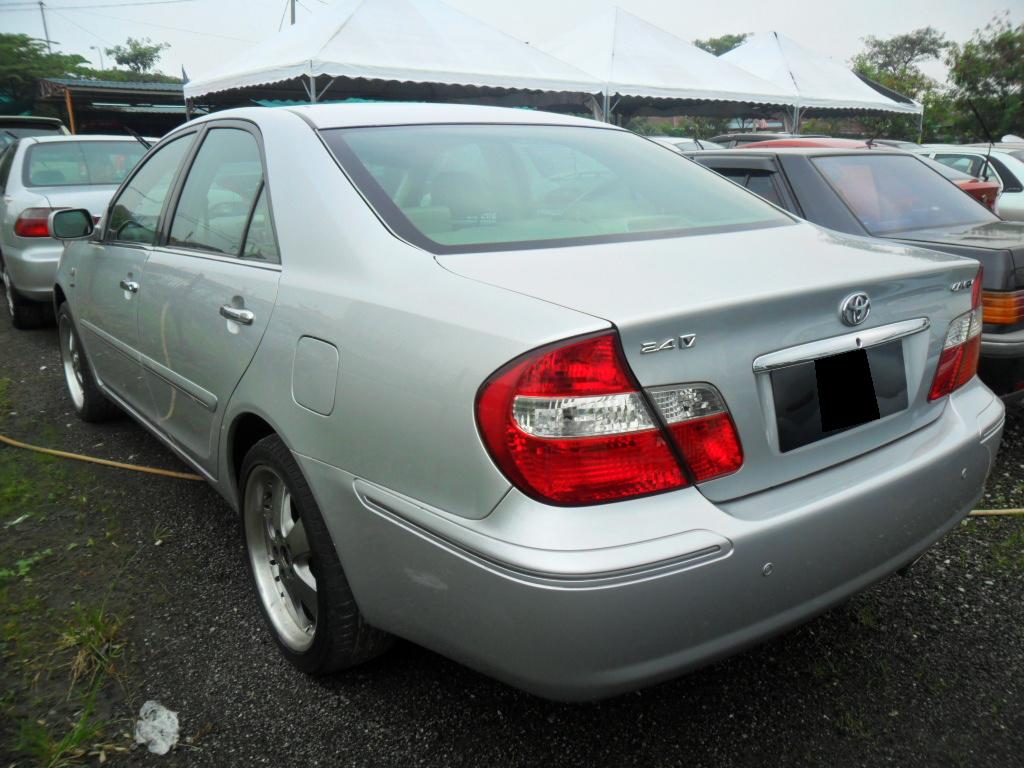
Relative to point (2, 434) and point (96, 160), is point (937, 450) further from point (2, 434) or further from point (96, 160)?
point (96, 160)

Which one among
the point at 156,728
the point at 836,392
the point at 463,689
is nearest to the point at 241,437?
the point at 156,728

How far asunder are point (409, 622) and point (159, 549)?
64.5 inches

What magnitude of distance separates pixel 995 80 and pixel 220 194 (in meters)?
27.8

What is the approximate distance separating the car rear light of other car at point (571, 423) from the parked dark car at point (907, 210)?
2.53 metres

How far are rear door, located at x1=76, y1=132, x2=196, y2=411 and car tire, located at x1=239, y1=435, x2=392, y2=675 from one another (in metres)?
1.05

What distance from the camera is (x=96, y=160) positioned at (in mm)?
6969

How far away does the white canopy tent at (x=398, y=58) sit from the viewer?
1082 centimetres

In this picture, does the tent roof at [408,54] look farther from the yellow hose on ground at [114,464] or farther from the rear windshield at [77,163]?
the yellow hose on ground at [114,464]

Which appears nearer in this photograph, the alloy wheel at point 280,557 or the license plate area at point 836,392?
the license plate area at point 836,392

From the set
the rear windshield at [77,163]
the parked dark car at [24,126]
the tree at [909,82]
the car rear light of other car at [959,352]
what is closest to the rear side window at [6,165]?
the rear windshield at [77,163]

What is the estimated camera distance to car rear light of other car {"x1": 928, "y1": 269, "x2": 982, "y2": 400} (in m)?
1.98

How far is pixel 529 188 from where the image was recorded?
232 cm

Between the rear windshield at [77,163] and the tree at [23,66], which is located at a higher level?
the tree at [23,66]

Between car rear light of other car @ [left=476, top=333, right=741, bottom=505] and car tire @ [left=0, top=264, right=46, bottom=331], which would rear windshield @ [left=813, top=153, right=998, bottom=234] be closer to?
car rear light of other car @ [left=476, top=333, right=741, bottom=505]
